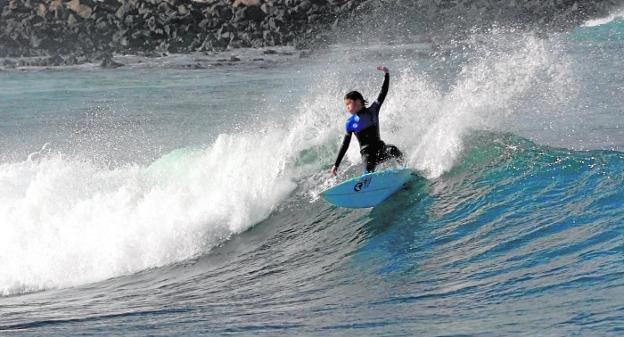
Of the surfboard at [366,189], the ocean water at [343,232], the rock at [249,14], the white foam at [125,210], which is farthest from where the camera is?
the rock at [249,14]

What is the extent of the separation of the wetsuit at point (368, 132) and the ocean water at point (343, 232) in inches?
26.9

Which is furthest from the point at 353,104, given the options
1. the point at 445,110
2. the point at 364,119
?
the point at 445,110

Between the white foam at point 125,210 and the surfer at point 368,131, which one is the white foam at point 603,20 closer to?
the white foam at point 125,210

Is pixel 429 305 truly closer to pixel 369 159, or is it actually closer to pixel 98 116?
pixel 369 159

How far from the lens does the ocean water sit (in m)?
7.27

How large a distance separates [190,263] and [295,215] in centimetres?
199

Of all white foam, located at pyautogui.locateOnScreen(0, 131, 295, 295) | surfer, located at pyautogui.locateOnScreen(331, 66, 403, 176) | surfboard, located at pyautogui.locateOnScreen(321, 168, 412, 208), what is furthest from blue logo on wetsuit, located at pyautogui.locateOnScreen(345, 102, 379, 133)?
white foam, located at pyautogui.locateOnScreen(0, 131, 295, 295)

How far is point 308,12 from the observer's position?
48.5 m

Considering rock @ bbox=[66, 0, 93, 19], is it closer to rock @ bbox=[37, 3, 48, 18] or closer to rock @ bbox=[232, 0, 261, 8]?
rock @ bbox=[37, 3, 48, 18]

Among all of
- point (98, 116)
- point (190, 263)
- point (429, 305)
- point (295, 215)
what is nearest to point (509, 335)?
point (429, 305)

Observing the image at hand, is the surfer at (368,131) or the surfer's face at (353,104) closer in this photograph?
the surfer's face at (353,104)

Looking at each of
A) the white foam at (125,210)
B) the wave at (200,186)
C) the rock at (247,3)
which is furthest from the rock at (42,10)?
the white foam at (125,210)

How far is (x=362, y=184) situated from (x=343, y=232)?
70cm

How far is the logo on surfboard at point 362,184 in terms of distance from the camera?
10.4 metres
